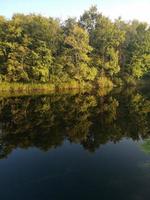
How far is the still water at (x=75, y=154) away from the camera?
15.0 m

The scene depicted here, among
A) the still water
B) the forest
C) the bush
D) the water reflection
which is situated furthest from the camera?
the bush

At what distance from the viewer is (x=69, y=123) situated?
97.8 feet

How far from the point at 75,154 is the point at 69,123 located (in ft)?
30.1

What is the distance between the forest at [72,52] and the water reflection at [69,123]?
19169mm

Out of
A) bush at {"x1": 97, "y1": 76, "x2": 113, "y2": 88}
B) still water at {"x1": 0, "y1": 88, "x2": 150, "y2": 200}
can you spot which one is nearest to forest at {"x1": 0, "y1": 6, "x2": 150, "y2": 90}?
bush at {"x1": 97, "y1": 76, "x2": 113, "y2": 88}

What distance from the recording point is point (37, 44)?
6506cm

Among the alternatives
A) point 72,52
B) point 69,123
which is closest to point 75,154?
point 69,123

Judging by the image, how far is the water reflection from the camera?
79.0 feet

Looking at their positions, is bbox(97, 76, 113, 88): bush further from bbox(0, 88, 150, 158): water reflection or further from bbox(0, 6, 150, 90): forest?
bbox(0, 88, 150, 158): water reflection

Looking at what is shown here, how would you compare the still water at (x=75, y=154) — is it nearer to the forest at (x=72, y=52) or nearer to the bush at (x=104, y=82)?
the forest at (x=72, y=52)

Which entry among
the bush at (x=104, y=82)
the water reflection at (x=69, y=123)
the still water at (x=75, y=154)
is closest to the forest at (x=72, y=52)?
the bush at (x=104, y=82)

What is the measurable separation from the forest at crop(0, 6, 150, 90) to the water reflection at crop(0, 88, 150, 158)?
62.9 feet

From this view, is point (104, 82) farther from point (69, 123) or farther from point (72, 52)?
point (69, 123)

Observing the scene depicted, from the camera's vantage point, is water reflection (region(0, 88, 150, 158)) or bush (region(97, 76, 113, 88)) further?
bush (region(97, 76, 113, 88))
